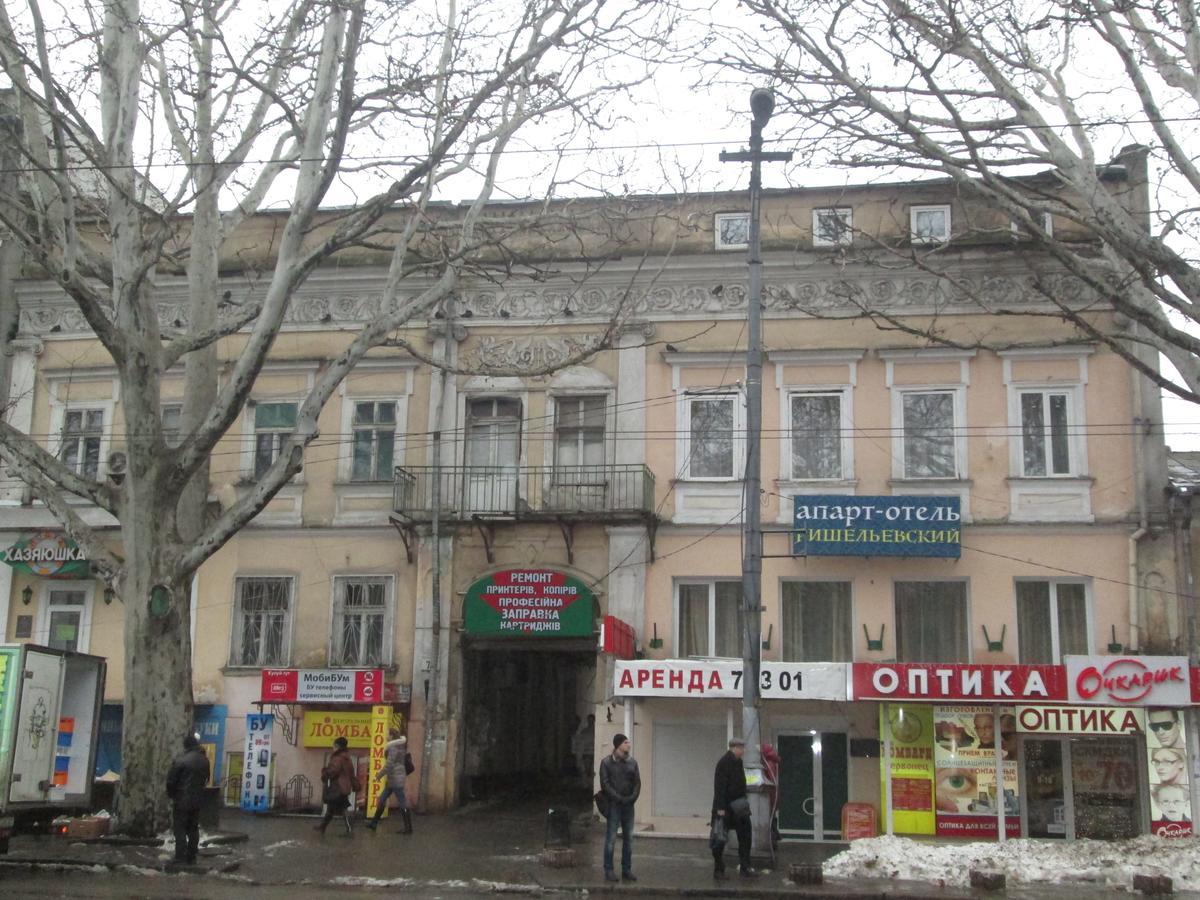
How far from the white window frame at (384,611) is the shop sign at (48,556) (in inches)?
182

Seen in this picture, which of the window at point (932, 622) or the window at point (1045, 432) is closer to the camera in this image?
the window at point (932, 622)

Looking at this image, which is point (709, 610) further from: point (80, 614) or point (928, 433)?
point (80, 614)

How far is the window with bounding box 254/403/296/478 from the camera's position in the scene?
79.9 feet

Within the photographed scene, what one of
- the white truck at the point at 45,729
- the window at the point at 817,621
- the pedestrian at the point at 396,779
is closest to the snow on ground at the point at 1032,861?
the window at the point at 817,621

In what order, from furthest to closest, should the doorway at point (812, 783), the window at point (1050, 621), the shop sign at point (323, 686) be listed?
the shop sign at point (323, 686)
the window at point (1050, 621)
the doorway at point (812, 783)

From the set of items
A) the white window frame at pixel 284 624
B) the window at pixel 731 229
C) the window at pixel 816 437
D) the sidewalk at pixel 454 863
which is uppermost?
the window at pixel 731 229

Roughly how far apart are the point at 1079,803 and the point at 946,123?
1079cm

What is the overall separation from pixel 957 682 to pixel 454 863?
8.06 meters

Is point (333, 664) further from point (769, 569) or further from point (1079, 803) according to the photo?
point (1079, 803)

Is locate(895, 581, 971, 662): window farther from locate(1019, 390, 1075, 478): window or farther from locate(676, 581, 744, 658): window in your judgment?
locate(676, 581, 744, 658): window

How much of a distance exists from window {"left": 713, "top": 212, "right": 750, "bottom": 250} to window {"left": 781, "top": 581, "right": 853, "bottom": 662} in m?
6.15

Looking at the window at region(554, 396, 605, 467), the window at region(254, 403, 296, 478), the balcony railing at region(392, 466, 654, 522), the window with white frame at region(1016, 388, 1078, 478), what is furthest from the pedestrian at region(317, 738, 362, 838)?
the window with white frame at region(1016, 388, 1078, 478)

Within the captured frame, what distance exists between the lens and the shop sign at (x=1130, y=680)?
736 inches

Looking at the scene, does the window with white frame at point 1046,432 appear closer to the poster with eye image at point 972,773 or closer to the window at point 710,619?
the poster with eye image at point 972,773
